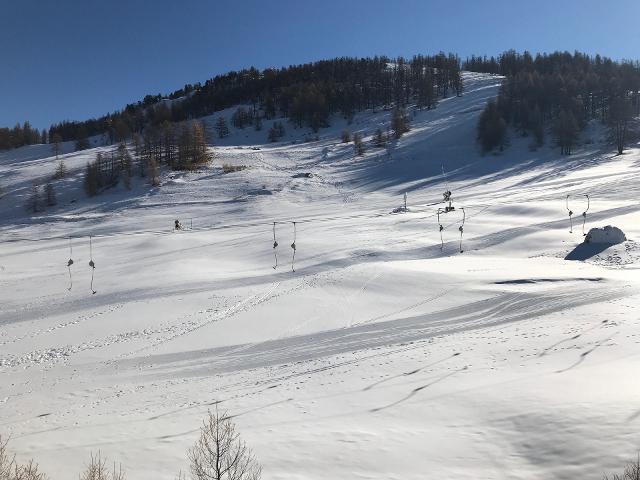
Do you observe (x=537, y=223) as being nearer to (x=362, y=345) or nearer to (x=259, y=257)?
(x=259, y=257)

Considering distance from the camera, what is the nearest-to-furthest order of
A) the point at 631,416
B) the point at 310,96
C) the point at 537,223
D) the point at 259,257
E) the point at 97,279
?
the point at 631,416
the point at 97,279
the point at 259,257
the point at 537,223
the point at 310,96

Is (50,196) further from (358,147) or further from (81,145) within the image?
(81,145)

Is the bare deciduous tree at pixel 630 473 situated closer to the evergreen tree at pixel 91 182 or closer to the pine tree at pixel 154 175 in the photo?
the pine tree at pixel 154 175

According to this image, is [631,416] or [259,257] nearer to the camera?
[631,416]

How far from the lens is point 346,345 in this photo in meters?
16.5

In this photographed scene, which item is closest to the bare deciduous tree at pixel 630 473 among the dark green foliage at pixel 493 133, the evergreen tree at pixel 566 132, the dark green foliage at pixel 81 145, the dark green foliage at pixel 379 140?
the evergreen tree at pixel 566 132

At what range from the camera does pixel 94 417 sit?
1231 cm

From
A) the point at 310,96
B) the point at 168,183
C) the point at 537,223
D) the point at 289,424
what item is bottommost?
the point at 289,424

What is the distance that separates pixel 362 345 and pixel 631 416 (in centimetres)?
832

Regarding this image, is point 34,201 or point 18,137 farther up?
point 18,137

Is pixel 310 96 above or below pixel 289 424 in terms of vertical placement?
above

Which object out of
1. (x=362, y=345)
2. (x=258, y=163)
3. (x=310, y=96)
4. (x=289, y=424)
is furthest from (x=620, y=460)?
(x=310, y=96)

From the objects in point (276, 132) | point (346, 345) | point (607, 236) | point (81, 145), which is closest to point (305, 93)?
point (276, 132)

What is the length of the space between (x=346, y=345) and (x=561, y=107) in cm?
8271
